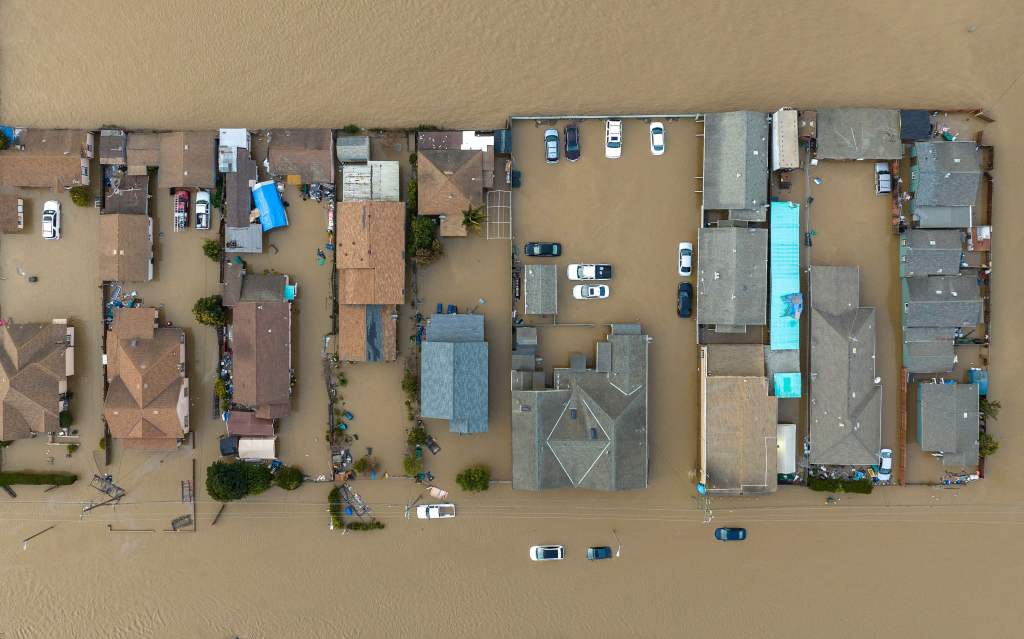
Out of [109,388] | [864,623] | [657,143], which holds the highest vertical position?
[657,143]

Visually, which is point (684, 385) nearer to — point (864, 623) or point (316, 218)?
point (864, 623)

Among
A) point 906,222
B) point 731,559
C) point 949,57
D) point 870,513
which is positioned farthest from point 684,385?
point 949,57

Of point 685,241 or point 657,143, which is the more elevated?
point 657,143

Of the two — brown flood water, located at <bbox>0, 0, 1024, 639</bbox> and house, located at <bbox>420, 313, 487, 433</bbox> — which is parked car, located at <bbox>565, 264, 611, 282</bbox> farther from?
house, located at <bbox>420, 313, 487, 433</bbox>

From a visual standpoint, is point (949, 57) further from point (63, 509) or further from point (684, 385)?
point (63, 509)

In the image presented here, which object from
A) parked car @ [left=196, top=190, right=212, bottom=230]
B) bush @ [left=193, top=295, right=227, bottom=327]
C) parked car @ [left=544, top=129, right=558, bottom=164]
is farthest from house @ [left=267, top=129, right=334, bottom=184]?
parked car @ [left=544, top=129, right=558, bottom=164]

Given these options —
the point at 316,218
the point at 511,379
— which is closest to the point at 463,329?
the point at 511,379
